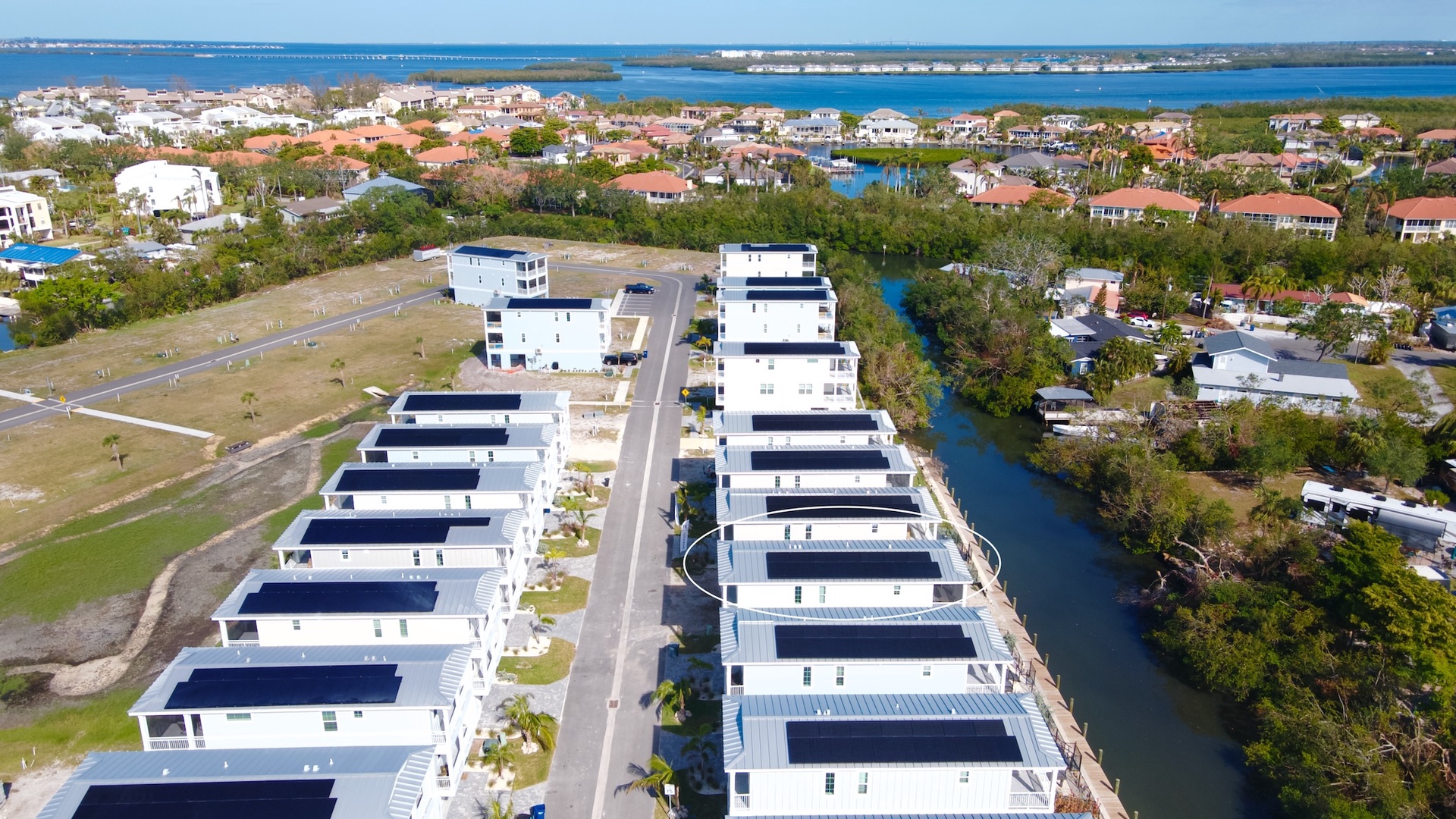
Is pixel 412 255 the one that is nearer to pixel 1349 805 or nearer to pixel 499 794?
pixel 499 794

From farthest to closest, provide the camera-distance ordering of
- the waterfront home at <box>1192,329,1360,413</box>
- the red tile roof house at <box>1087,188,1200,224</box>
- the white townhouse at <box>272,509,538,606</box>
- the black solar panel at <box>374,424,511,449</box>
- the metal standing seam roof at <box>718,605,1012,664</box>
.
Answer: the red tile roof house at <box>1087,188,1200,224</box>
the waterfront home at <box>1192,329,1360,413</box>
the black solar panel at <box>374,424,511,449</box>
the white townhouse at <box>272,509,538,606</box>
the metal standing seam roof at <box>718,605,1012,664</box>

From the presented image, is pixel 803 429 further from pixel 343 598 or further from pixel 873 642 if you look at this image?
pixel 343 598

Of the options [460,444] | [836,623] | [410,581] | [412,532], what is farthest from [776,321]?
[410,581]

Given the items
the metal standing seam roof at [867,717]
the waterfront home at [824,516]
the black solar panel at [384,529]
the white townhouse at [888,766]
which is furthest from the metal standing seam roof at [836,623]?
the black solar panel at [384,529]

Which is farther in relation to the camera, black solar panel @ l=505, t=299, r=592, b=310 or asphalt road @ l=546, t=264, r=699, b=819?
black solar panel @ l=505, t=299, r=592, b=310

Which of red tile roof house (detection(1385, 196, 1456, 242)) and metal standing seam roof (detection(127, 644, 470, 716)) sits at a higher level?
red tile roof house (detection(1385, 196, 1456, 242))

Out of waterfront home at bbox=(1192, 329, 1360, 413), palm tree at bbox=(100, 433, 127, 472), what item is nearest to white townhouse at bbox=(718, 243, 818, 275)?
waterfront home at bbox=(1192, 329, 1360, 413)

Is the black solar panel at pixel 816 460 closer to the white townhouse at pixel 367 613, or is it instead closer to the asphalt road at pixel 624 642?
the asphalt road at pixel 624 642

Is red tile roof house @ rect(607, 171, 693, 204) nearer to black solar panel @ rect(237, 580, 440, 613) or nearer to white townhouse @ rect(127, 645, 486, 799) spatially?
black solar panel @ rect(237, 580, 440, 613)
